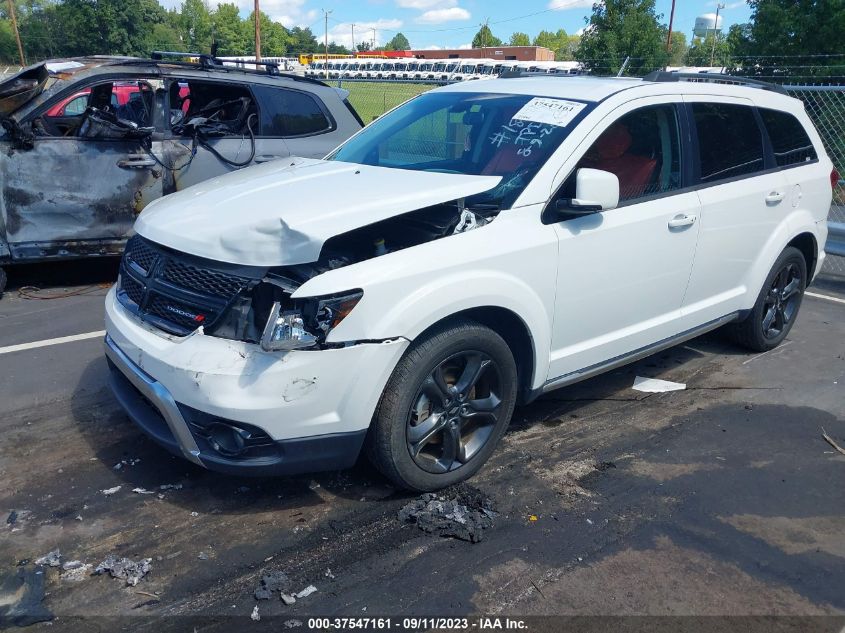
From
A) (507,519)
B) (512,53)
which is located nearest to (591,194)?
(507,519)

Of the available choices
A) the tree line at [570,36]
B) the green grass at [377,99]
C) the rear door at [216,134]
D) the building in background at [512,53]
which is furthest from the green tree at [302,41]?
the rear door at [216,134]

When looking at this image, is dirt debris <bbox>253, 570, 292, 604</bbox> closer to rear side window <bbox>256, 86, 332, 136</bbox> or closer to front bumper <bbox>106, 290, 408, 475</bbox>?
front bumper <bbox>106, 290, 408, 475</bbox>

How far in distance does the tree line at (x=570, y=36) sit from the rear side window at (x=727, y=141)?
203 cm

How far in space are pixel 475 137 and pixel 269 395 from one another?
2.02 meters

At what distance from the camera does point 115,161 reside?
658 centimetres

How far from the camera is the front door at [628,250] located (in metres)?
3.83

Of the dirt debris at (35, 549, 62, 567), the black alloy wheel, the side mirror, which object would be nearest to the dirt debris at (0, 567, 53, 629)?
the dirt debris at (35, 549, 62, 567)

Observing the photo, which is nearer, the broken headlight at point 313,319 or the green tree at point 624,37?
the broken headlight at point 313,319

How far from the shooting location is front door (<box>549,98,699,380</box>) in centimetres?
383

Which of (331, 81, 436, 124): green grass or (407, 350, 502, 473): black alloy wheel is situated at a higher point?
(331, 81, 436, 124): green grass

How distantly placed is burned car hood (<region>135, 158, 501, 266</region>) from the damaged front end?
76 mm

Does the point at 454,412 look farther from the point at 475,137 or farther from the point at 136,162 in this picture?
the point at 136,162

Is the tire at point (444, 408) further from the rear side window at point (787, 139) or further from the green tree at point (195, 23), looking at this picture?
the green tree at point (195, 23)

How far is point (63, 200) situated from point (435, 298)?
4642 mm
